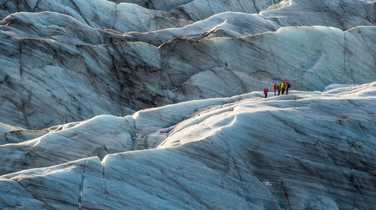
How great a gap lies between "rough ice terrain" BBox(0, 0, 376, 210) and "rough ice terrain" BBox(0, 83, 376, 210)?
5 cm

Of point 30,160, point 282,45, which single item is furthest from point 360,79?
point 30,160

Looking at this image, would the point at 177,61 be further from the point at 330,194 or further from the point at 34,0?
the point at 330,194

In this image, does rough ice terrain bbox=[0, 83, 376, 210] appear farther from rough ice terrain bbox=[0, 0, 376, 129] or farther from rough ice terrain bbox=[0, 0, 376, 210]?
rough ice terrain bbox=[0, 0, 376, 129]

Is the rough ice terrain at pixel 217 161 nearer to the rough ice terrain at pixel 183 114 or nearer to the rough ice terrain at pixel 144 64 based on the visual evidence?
the rough ice terrain at pixel 183 114

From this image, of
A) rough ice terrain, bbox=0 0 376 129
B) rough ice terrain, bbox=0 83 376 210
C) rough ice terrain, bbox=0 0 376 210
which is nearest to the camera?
rough ice terrain, bbox=0 83 376 210

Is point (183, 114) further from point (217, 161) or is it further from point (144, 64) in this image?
point (144, 64)

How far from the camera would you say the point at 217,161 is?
30344 millimetres

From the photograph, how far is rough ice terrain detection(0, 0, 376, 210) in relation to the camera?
28969 millimetres

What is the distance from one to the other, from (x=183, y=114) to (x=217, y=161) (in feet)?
24.0

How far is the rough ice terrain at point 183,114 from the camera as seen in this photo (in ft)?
95.0

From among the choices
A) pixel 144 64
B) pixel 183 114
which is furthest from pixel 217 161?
pixel 144 64

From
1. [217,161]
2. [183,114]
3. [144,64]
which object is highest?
[217,161]

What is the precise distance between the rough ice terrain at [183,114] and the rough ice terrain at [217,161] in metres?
0.05

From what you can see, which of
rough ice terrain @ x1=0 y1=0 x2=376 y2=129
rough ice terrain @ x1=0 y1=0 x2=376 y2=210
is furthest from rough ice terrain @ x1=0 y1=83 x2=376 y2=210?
rough ice terrain @ x1=0 y1=0 x2=376 y2=129
